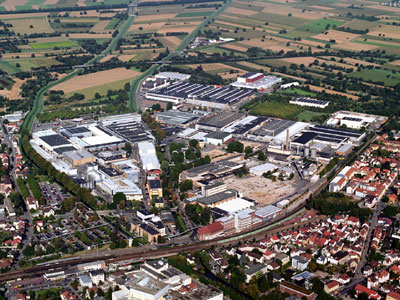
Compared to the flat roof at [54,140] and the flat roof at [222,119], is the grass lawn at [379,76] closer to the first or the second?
the flat roof at [222,119]

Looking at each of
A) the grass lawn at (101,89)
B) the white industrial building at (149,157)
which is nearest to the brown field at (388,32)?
the grass lawn at (101,89)

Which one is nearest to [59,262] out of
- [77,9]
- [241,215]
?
[241,215]

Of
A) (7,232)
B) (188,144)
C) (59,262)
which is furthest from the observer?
(188,144)

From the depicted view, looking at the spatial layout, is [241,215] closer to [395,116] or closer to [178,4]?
[395,116]

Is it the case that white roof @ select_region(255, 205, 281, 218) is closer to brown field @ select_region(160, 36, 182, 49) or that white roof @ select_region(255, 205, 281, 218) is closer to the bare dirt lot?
the bare dirt lot

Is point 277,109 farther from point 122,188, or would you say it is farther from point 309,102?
point 122,188

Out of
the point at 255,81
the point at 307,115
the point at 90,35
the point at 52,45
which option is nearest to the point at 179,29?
the point at 90,35

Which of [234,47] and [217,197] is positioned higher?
[234,47]
